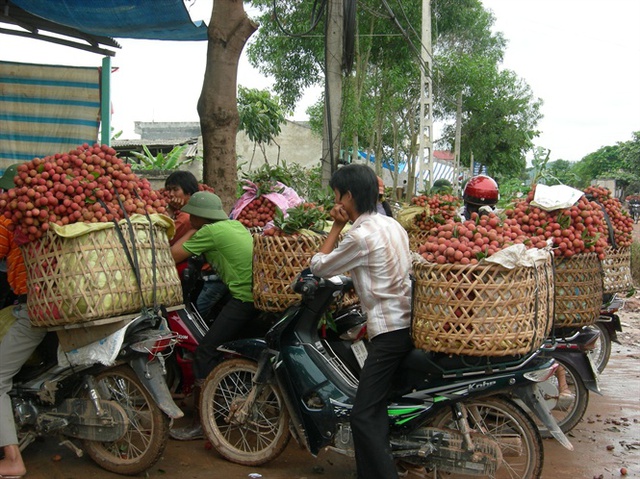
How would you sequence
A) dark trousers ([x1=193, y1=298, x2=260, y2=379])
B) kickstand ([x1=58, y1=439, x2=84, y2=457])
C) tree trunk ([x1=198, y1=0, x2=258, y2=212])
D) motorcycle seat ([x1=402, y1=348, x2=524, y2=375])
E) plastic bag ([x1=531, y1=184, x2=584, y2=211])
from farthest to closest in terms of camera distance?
tree trunk ([x1=198, y1=0, x2=258, y2=212])
dark trousers ([x1=193, y1=298, x2=260, y2=379])
plastic bag ([x1=531, y1=184, x2=584, y2=211])
kickstand ([x1=58, y1=439, x2=84, y2=457])
motorcycle seat ([x1=402, y1=348, x2=524, y2=375])

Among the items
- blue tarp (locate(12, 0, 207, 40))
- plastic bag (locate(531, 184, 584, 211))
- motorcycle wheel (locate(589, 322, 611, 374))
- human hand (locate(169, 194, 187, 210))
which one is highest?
blue tarp (locate(12, 0, 207, 40))

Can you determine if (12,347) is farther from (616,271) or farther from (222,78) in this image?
(616,271)

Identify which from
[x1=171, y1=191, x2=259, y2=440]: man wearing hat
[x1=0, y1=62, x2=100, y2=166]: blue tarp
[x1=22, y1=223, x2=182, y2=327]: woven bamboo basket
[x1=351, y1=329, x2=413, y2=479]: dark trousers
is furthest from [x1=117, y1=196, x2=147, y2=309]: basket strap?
[x1=0, y1=62, x2=100, y2=166]: blue tarp

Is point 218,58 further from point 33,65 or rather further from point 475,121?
point 475,121

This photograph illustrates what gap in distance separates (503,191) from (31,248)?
5.60 meters

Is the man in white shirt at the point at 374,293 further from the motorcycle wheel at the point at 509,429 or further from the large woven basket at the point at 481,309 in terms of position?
the motorcycle wheel at the point at 509,429

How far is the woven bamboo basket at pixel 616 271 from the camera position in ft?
17.9

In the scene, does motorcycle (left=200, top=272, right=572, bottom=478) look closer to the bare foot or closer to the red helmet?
the bare foot

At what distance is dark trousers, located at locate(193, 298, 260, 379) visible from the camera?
4672 mm

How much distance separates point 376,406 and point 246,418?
106 centimetres

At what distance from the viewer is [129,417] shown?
13.1ft

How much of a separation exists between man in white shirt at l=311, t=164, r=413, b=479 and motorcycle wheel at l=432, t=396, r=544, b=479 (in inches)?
14.7

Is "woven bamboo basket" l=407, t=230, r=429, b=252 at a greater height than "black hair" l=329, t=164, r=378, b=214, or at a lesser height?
lesser

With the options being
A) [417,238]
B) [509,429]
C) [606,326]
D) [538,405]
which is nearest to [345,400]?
[509,429]
